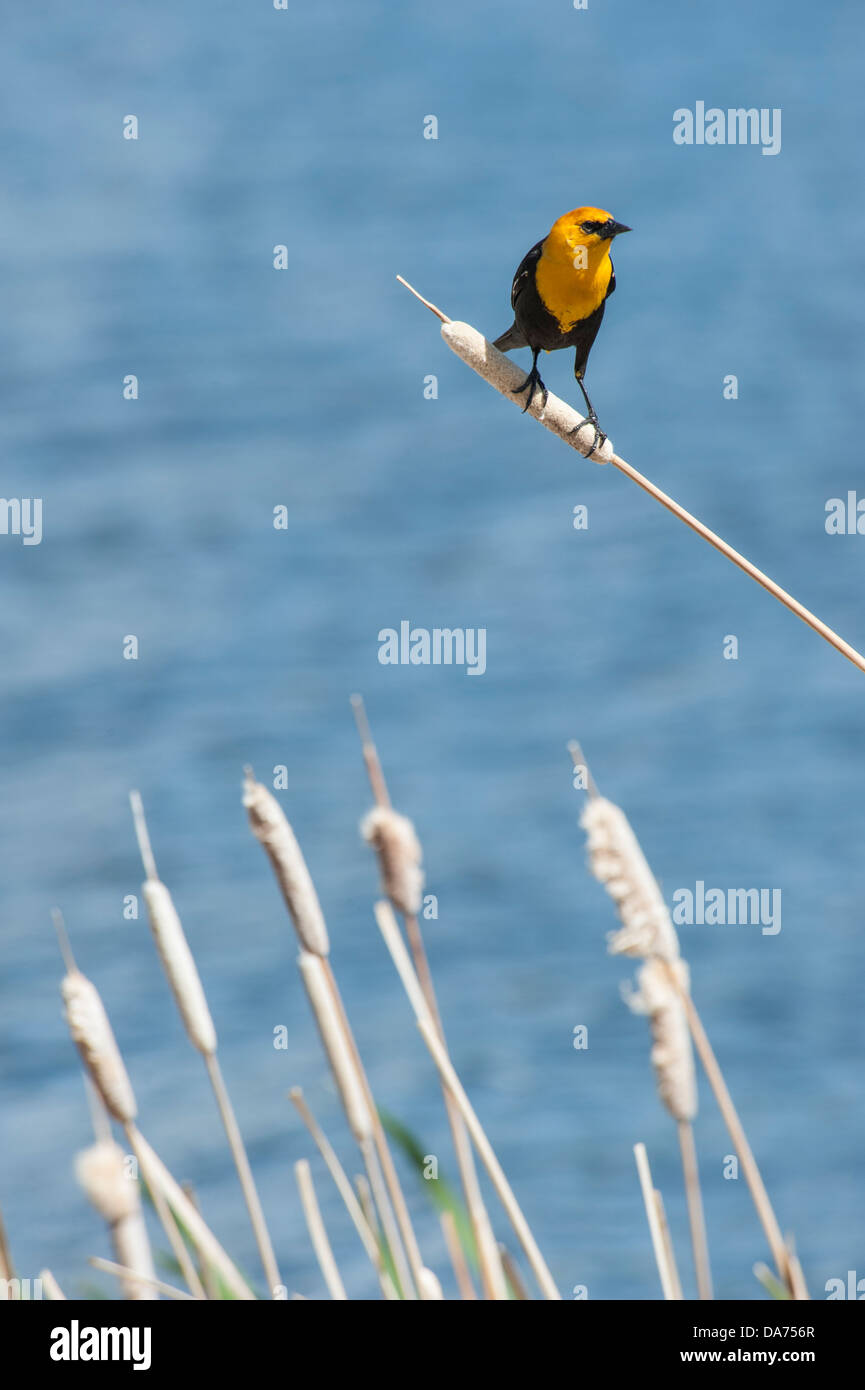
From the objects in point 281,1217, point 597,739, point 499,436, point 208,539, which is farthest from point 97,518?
point 281,1217

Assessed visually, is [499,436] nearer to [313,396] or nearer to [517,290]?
[313,396]

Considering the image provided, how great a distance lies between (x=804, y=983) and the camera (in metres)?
7.67

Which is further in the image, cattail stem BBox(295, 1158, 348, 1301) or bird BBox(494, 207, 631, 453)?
cattail stem BBox(295, 1158, 348, 1301)

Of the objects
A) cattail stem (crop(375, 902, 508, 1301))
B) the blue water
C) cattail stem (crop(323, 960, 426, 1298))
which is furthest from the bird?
the blue water

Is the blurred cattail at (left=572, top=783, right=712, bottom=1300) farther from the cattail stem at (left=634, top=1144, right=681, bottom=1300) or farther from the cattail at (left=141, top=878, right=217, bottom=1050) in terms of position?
the cattail at (left=141, top=878, right=217, bottom=1050)

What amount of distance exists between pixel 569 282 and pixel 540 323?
1.9 inches

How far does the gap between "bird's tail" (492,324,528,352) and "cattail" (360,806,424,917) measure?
1.66 ft

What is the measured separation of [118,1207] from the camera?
4.52 feet

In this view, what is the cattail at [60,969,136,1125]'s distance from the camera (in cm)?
131

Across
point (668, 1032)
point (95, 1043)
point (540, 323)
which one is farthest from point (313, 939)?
point (540, 323)

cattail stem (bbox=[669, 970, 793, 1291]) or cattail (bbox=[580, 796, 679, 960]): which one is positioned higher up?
cattail (bbox=[580, 796, 679, 960])

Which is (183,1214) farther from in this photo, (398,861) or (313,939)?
(398,861)
